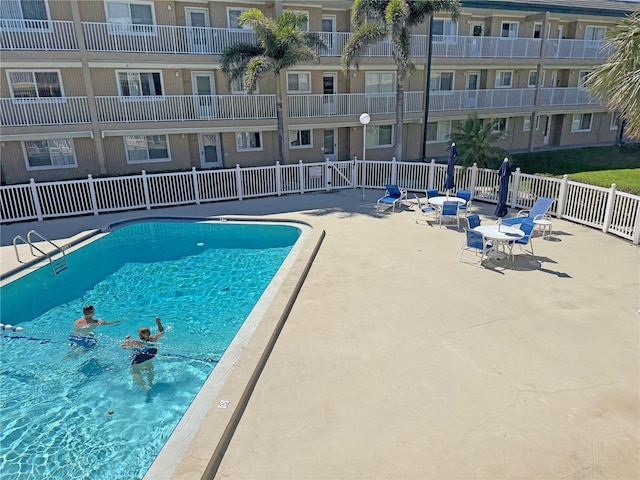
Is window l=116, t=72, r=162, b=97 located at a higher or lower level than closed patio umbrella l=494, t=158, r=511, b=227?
higher

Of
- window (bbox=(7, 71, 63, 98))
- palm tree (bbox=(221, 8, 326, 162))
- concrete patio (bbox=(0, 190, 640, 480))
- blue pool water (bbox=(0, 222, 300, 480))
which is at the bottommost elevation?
blue pool water (bbox=(0, 222, 300, 480))

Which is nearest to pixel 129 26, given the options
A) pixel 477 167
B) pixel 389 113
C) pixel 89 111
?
pixel 89 111

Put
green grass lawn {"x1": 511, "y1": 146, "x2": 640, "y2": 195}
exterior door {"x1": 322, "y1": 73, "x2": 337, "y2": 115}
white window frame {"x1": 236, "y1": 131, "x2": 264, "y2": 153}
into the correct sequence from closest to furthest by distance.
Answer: exterior door {"x1": 322, "y1": 73, "x2": 337, "y2": 115} < white window frame {"x1": 236, "y1": 131, "x2": 264, "y2": 153} < green grass lawn {"x1": 511, "y1": 146, "x2": 640, "y2": 195}

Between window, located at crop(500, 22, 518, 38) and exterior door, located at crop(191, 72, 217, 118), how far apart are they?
18.1m

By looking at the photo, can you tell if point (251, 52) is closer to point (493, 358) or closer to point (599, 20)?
point (493, 358)

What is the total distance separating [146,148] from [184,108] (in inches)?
117

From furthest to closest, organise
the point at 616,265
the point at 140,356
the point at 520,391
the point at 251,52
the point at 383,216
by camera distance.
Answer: the point at 251,52
the point at 383,216
the point at 616,265
the point at 140,356
the point at 520,391

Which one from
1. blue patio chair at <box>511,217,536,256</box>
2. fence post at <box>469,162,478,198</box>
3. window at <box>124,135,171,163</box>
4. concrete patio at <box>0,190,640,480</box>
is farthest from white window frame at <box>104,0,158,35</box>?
blue patio chair at <box>511,217,536,256</box>

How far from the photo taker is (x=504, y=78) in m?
26.4

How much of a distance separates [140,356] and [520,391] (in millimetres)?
6031

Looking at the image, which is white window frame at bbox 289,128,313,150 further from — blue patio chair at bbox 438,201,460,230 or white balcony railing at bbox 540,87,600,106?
white balcony railing at bbox 540,87,600,106

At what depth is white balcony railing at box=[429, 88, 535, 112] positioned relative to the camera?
23.2 m

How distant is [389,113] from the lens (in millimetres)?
22219

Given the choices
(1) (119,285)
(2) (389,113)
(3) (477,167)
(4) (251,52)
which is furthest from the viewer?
(2) (389,113)
